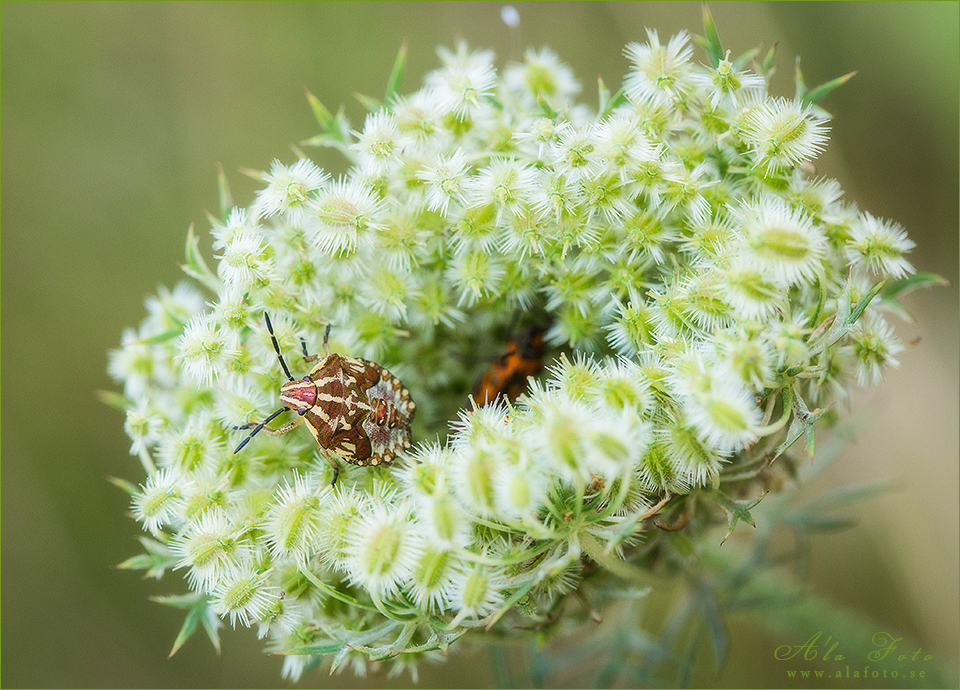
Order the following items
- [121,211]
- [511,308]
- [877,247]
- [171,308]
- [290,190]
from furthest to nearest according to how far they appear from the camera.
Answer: [121,211] < [171,308] < [511,308] < [290,190] < [877,247]

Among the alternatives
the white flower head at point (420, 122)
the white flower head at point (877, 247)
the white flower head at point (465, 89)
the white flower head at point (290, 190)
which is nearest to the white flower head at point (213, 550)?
the white flower head at point (290, 190)

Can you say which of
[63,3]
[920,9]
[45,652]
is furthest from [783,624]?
[63,3]

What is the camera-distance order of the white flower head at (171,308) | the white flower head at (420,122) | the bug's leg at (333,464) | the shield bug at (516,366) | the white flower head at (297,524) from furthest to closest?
1. the shield bug at (516,366)
2. the white flower head at (171,308)
3. the white flower head at (420,122)
4. the bug's leg at (333,464)
5. the white flower head at (297,524)

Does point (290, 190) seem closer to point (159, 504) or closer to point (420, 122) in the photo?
point (420, 122)

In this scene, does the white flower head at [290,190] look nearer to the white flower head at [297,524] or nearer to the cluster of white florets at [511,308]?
the cluster of white florets at [511,308]

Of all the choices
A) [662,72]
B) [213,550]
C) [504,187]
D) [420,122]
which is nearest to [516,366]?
[504,187]

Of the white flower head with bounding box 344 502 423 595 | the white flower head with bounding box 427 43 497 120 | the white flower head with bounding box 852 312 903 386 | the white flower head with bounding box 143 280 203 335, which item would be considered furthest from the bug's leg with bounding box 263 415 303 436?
the white flower head with bounding box 852 312 903 386
